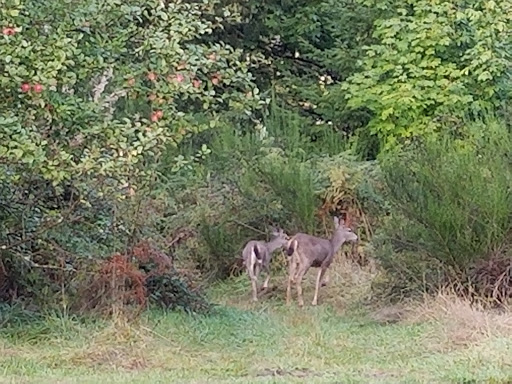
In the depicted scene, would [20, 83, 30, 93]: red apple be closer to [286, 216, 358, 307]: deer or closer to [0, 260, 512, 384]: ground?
[0, 260, 512, 384]: ground

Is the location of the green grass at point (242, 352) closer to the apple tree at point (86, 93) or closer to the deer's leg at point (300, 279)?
the apple tree at point (86, 93)

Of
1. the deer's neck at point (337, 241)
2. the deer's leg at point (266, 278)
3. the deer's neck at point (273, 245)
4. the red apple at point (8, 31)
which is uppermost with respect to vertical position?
the red apple at point (8, 31)

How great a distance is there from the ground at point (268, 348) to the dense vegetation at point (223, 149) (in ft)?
2.30

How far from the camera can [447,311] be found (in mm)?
11414

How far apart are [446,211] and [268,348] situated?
3.22 meters

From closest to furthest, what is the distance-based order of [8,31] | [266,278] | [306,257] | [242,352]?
[8,31], [242,352], [306,257], [266,278]

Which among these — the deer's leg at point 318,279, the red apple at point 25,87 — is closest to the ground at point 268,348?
the deer's leg at point 318,279

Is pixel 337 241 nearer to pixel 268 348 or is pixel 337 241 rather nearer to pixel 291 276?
pixel 291 276

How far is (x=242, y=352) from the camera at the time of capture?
1027 centimetres

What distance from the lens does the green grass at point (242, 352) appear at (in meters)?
8.90

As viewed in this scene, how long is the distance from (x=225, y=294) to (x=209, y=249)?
3.70 feet

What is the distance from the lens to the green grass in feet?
29.2

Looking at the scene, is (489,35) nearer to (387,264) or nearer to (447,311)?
(387,264)

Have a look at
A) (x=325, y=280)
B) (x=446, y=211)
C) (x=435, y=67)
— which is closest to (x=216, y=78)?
(x=446, y=211)
